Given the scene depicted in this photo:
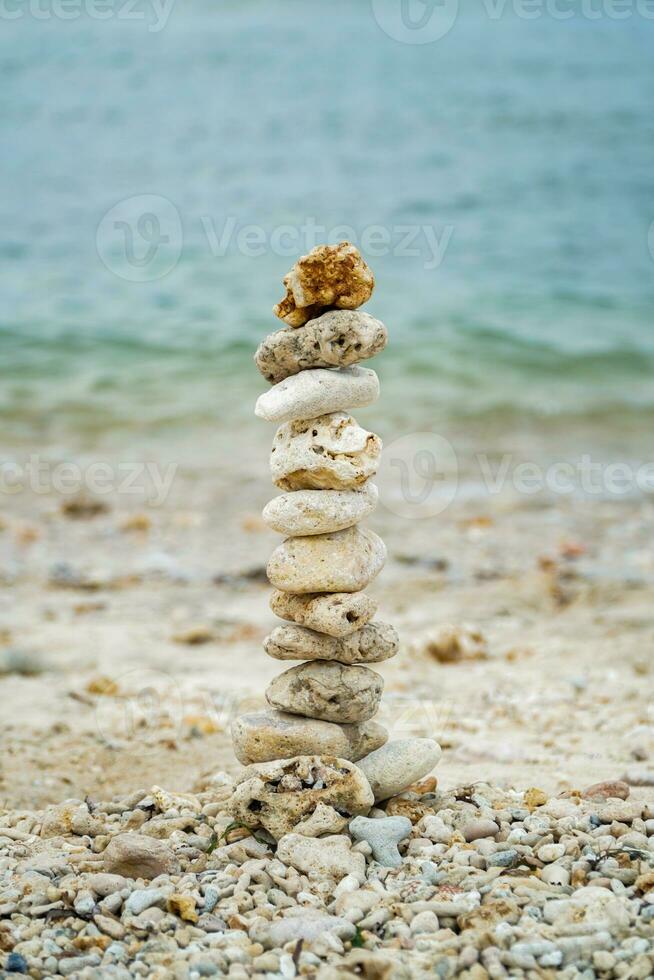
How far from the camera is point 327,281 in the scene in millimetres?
3855

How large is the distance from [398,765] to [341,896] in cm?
73

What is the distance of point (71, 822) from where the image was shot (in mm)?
4004

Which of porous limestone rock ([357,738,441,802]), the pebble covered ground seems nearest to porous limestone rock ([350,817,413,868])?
the pebble covered ground

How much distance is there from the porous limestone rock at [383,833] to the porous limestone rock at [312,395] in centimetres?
143

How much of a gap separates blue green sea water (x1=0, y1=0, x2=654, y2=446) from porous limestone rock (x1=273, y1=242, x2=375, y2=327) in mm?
8787

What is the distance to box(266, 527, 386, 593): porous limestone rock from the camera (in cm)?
391

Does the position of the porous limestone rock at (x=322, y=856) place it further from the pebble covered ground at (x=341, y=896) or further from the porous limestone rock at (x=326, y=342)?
the porous limestone rock at (x=326, y=342)

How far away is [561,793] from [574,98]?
2113cm

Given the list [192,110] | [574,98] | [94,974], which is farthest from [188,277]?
[94,974]

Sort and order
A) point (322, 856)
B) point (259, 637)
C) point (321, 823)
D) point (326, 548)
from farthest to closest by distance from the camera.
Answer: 1. point (259, 637)
2. point (326, 548)
3. point (321, 823)
4. point (322, 856)

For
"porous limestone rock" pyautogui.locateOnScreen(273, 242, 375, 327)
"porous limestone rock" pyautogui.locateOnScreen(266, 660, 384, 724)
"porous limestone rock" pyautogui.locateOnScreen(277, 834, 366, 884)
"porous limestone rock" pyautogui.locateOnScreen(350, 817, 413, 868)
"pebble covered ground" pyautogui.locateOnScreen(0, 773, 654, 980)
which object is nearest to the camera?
"pebble covered ground" pyautogui.locateOnScreen(0, 773, 654, 980)

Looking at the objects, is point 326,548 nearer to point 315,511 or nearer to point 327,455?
point 315,511

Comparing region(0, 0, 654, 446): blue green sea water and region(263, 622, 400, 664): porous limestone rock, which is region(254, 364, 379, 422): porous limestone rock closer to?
region(263, 622, 400, 664): porous limestone rock

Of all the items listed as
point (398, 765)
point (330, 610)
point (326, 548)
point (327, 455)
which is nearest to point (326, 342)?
point (327, 455)
